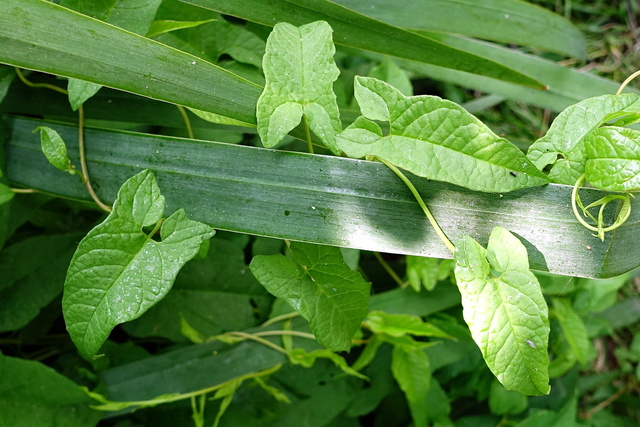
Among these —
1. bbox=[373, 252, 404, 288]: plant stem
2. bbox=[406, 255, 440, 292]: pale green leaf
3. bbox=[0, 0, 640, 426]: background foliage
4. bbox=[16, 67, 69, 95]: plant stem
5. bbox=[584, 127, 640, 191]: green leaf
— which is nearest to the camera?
bbox=[584, 127, 640, 191]: green leaf

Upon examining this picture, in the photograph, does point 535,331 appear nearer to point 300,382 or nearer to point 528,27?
point 300,382

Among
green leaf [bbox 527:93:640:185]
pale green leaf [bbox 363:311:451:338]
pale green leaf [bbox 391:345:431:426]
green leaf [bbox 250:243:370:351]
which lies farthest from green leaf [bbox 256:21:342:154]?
pale green leaf [bbox 391:345:431:426]

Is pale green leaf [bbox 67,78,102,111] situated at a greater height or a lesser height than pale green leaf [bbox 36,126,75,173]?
greater

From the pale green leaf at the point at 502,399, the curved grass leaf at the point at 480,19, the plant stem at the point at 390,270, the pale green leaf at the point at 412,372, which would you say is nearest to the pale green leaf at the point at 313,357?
the pale green leaf at the point at 412,372

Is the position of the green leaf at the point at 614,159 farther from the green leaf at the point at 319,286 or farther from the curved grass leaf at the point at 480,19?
the curved grass leaf at the point at 480,19

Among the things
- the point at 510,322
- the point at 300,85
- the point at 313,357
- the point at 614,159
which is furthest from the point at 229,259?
the point at 614,159

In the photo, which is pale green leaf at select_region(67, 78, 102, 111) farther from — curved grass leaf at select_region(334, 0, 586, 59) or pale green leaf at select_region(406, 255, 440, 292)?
pale green leaf at select_region(406, 255, 440, 292)
